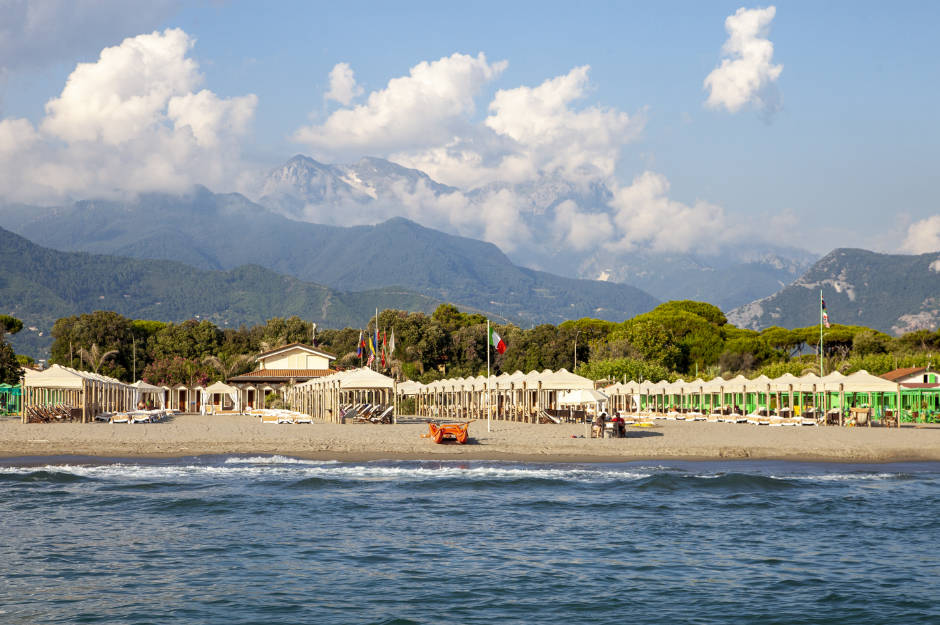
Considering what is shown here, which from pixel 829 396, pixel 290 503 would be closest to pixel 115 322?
pixel 829 396

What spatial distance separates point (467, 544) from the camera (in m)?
14.4

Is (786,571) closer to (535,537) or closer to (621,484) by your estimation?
(535,537)

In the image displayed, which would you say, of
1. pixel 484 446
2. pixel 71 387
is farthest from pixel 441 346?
pixel 484 446

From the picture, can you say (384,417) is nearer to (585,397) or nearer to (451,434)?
(585,397)

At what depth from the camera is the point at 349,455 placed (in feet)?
80.5

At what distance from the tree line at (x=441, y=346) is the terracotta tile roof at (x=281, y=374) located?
3.79m

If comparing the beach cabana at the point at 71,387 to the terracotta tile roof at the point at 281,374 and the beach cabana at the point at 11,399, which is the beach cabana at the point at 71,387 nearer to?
the terracotta tile roof at the point at 281,374

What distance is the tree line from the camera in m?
67.4

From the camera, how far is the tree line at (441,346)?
6744 cm

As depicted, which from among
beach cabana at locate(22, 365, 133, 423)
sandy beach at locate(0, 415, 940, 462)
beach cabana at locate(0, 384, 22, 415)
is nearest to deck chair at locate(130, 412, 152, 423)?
beach cabana at locate(22, 365, 133, 423)

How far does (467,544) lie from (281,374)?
48020 mm

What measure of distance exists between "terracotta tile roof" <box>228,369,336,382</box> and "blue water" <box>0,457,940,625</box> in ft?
117

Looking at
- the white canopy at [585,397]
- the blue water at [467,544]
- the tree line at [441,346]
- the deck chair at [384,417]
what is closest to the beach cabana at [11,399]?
the tree line at [441,346]

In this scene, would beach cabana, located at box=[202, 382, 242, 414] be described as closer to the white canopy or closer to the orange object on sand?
the white canopy
